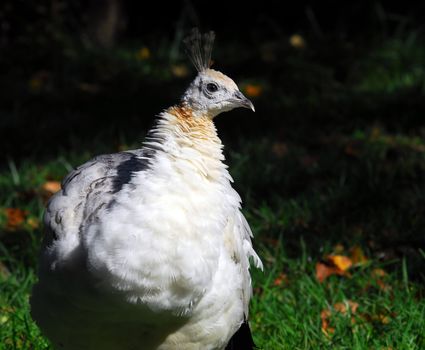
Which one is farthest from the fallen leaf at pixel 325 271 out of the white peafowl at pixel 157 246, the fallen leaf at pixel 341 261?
the white peafowl at pixel 157 246

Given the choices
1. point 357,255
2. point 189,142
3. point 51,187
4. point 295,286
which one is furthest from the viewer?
point 51,187

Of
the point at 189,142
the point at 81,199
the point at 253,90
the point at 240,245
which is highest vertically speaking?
the point at 189,142

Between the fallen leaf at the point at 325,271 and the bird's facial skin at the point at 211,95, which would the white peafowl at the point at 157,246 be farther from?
the fallen leaf at the point at 325,271

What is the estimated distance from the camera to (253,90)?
583 centimetres

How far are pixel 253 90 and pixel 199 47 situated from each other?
10.4ft

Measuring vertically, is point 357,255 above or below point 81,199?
below

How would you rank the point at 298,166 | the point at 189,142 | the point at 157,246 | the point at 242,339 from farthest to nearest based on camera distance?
the point at 298,166, the point at 242,339, the point at 189,142, the point at 157,246

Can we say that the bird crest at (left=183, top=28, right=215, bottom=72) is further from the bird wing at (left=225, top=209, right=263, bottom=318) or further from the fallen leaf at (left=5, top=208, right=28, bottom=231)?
the fallen leaf at (left=5, top=208, right=28, bottom=231)

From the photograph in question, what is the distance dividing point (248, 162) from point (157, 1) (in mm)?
3567

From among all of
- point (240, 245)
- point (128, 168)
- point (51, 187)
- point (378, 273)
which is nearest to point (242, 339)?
point (240, 245)

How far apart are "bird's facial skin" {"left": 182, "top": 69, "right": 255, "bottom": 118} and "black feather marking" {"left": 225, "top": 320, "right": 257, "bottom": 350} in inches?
33.6

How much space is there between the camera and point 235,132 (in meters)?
5.37

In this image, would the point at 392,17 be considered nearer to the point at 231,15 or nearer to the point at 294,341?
the point at 231,15

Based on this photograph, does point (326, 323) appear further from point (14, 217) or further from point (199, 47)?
point (14, 217)
